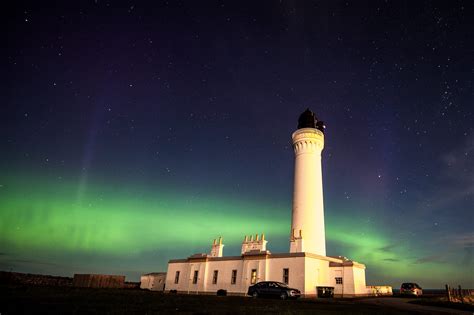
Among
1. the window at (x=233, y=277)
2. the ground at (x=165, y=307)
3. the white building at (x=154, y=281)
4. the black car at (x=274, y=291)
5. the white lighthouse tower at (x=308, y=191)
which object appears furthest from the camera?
the white building at (x=154, y=281)

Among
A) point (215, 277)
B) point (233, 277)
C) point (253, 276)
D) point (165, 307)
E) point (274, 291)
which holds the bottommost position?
point (165, 307)

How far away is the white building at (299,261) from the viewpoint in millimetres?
27969

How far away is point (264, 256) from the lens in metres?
29.7

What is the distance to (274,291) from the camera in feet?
76.3

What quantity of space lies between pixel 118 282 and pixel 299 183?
31.8 m

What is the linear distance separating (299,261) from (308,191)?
10.7 meters

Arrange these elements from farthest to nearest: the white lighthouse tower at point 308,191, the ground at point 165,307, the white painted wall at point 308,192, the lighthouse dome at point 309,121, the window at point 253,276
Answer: the lighthouse dome at point 309,121 < the white painted wall at point 308,192 < the white lighthouse tower at point 308,191 < the window at point 253,276 < the ground at point 165,307

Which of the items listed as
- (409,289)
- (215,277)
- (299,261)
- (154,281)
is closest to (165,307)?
(299,261)

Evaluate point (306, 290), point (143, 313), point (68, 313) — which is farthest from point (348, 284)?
point (68, 313)

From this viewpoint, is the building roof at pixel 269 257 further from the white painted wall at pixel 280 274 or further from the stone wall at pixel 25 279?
the stone wall at pixel 25 279

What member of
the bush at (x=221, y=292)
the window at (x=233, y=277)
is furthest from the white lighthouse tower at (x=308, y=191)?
the bush at (x=221, y=292)

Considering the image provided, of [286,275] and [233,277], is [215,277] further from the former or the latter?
[286,275]

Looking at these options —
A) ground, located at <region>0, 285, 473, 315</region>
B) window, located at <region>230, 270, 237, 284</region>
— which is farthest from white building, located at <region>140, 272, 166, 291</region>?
ground, located at <region>0, 285, 473, 315</region>

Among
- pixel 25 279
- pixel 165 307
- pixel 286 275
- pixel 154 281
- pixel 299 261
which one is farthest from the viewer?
pixel 25 279
